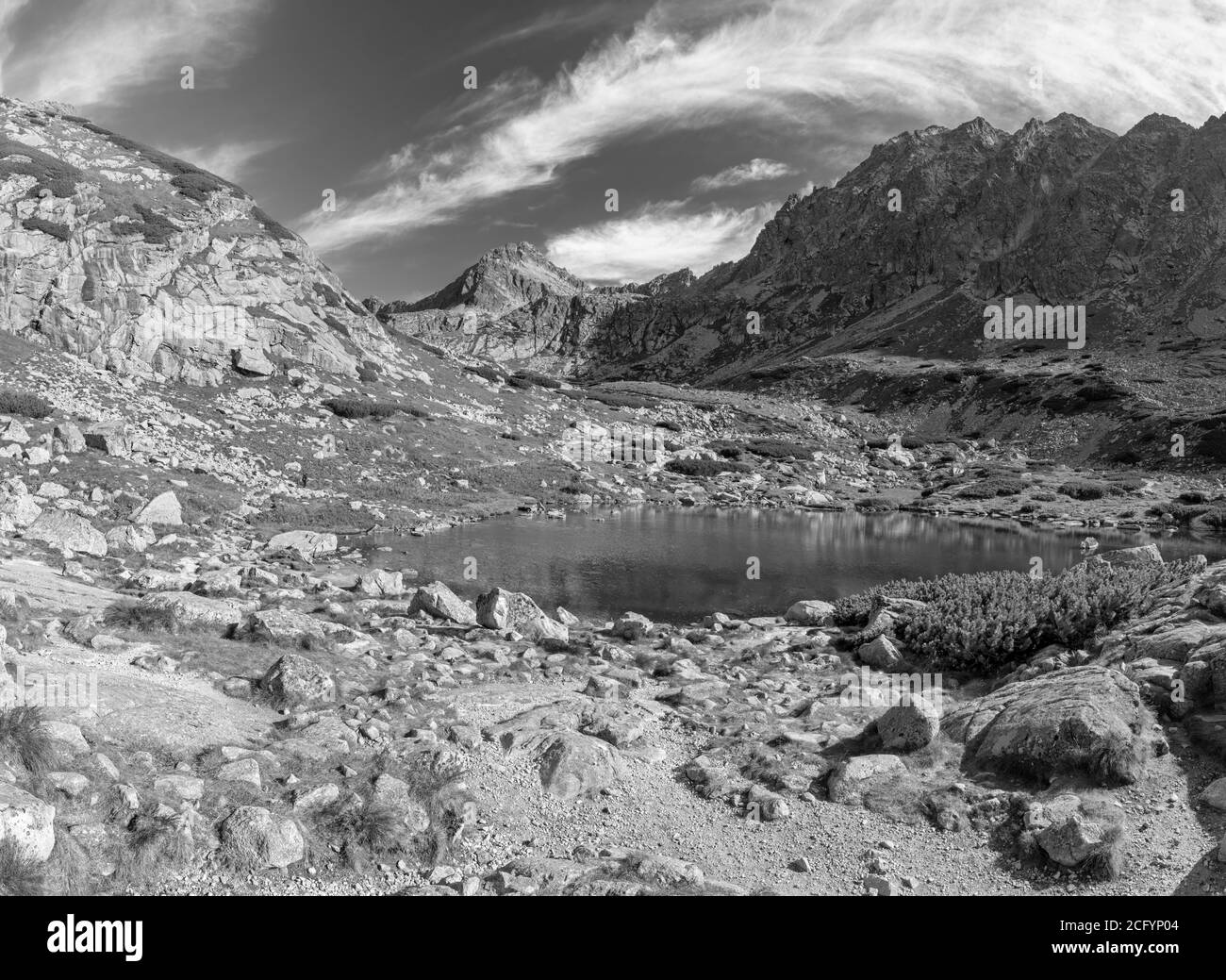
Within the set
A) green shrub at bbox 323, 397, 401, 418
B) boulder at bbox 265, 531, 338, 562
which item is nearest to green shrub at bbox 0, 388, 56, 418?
boulder at bbox 265, 531, 338, 562

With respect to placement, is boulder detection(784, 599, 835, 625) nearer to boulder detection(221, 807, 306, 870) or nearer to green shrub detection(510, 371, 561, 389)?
boulder detection(221, 807, 306, 870)

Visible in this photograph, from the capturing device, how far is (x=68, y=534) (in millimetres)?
22891

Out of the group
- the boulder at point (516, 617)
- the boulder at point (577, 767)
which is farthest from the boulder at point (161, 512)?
the boulder at point (577, 767)

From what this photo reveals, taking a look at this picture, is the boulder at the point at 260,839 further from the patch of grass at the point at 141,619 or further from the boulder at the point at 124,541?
the boulder at the point at 124,541

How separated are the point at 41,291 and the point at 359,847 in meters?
56.5

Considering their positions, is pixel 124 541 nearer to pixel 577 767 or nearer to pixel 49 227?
pixel 577 767

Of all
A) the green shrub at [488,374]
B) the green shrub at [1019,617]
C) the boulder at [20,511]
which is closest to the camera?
the green shrub at [1019,617]

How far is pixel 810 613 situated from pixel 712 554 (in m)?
13.6

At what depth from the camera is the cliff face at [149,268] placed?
48.1m

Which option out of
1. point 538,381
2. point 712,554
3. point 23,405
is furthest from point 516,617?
point 538,381

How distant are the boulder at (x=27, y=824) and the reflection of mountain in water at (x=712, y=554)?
2053 centimetres

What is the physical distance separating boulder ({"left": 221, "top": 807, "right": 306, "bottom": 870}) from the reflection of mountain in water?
62.8 feet

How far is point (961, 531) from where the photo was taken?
49.8 metres
